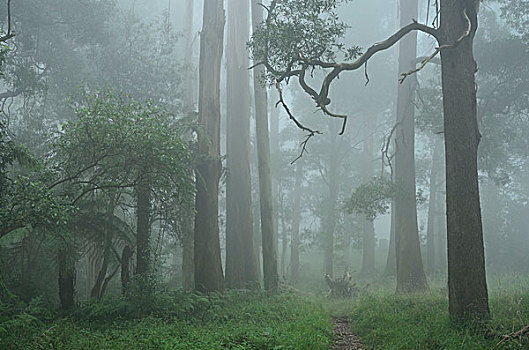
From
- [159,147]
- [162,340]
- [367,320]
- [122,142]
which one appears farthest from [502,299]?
[122,142]

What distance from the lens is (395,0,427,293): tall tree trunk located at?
13.9m

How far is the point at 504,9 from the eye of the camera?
17688 millimetres

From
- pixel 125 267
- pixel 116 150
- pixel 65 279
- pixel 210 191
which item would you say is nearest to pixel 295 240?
pixel 210 191

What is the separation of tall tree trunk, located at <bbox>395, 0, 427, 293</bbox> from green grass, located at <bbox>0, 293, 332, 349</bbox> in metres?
5.73

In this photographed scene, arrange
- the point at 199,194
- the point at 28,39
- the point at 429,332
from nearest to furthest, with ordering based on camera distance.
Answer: the point at 429,332 < the point at 199,194 < the point at 28,39

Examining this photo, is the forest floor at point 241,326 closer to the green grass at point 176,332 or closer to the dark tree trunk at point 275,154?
the green grass at point 176,332

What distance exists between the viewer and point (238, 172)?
15.8 m

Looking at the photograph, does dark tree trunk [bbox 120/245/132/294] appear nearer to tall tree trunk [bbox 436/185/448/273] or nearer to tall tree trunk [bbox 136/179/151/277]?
tall tree trunk [bbox 136/179/151/277]

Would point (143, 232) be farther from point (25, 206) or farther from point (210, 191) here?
point (25, 206)

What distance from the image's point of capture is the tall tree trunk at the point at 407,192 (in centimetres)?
1392

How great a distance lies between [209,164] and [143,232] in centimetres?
243

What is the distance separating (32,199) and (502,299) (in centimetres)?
863

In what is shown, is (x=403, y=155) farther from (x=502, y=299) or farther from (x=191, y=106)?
(x=191, y=106)

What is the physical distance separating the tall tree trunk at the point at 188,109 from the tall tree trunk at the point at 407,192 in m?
6.62
